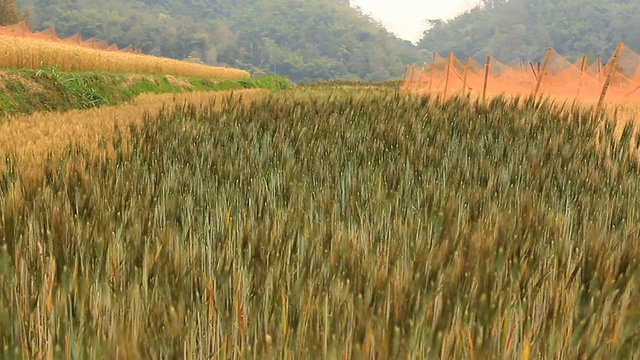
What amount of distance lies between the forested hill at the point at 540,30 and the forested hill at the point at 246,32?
16.7m

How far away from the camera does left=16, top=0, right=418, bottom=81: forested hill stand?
329ft

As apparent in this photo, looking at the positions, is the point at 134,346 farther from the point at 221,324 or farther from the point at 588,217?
the point at 588,217

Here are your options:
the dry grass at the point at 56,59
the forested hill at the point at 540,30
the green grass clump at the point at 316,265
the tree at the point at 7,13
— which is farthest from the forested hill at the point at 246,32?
the green grass clump at the point at 316,265

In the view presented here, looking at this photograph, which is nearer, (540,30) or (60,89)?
(60,89)

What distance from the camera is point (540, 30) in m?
130

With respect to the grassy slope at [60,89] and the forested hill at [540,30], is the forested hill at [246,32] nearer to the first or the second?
the forested hill at [540,30]

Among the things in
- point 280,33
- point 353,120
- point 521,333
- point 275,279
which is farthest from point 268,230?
point 280,33

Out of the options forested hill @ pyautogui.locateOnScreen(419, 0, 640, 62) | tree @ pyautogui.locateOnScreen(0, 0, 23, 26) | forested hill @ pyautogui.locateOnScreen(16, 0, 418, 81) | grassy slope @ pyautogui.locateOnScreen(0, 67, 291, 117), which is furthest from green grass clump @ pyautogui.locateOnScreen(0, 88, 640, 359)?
forested hill @ pyautogui.locateOnScreen(419, 0, 640, 62)

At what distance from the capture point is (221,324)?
1018mm

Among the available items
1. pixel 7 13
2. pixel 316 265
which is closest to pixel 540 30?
pixel 7 13

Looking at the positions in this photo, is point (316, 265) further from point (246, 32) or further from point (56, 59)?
point (246, 32)

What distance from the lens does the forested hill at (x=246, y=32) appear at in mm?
100312

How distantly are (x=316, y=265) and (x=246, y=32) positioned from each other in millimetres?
140858

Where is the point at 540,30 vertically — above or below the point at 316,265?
above
